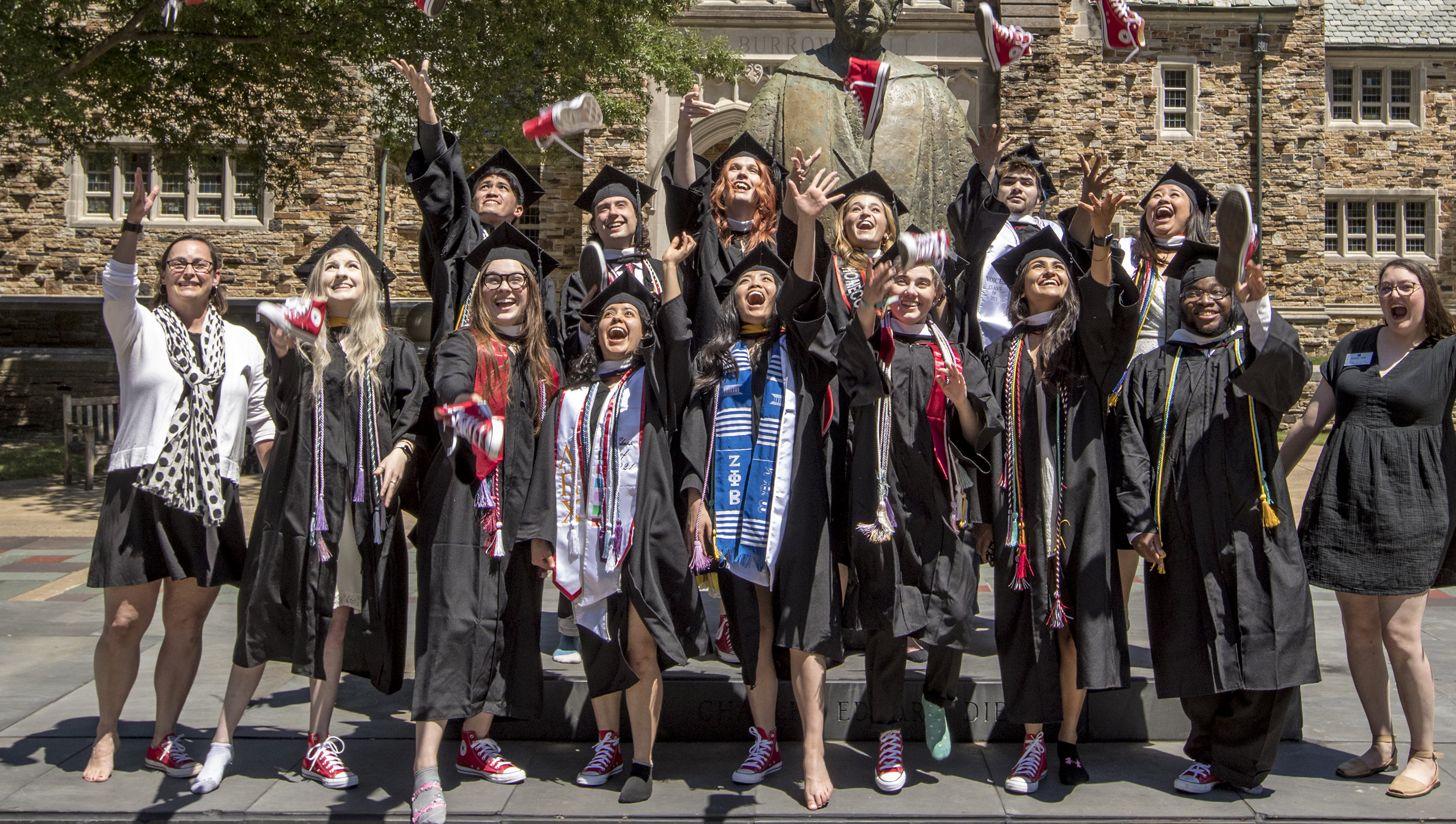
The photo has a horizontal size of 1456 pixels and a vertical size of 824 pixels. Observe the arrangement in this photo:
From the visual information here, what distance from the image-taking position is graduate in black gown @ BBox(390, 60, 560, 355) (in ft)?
16.0

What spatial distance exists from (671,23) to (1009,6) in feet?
20.4

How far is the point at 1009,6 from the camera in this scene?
20781mm

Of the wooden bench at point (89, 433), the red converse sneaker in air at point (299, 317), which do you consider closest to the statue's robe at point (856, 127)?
the red converse sneaker in air at point (299, 317)

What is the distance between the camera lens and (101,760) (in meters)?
4.29

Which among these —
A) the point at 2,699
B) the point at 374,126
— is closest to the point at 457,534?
the point at 2,699

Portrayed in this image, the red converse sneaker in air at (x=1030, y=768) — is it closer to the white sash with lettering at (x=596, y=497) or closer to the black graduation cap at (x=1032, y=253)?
the white sash with lettering at (x=596, y=497)

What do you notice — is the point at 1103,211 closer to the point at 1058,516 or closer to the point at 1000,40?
the point at 1058,516

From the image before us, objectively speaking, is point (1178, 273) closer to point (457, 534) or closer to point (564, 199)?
point (457, 534)

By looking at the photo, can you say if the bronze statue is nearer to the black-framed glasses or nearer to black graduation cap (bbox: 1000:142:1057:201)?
black graduation cap (bbox: 1000:142:1057:201)

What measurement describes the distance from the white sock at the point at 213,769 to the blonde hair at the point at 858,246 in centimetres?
292

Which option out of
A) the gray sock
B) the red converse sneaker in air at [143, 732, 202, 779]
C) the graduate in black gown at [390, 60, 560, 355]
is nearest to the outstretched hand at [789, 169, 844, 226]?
the graduate in black gown at [390, 60, 560, 355]

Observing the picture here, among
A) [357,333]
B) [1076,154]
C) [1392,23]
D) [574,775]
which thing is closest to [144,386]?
[357,333]

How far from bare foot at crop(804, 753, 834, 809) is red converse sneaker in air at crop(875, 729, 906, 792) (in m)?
0.20

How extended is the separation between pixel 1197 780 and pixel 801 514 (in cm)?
168
